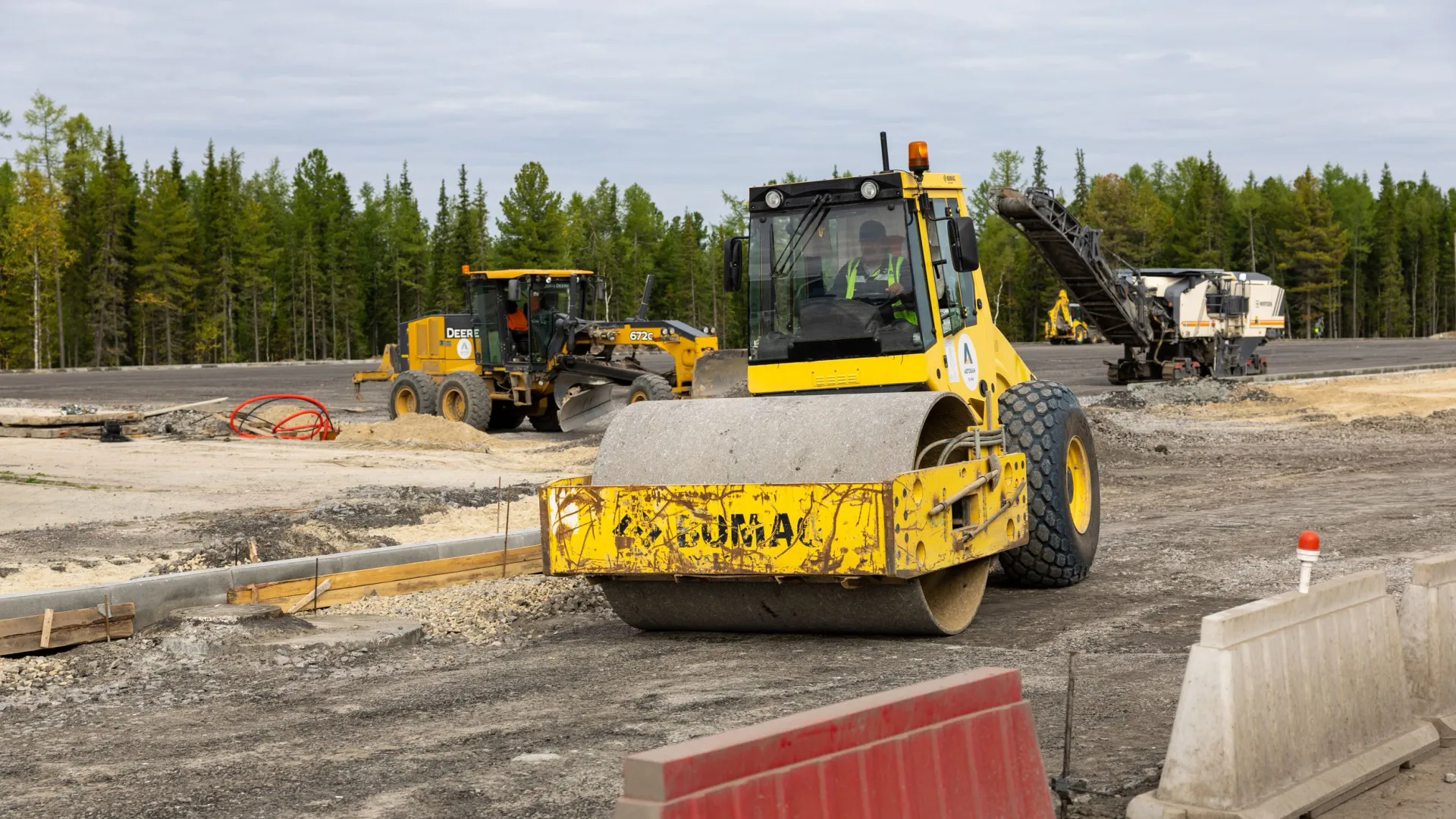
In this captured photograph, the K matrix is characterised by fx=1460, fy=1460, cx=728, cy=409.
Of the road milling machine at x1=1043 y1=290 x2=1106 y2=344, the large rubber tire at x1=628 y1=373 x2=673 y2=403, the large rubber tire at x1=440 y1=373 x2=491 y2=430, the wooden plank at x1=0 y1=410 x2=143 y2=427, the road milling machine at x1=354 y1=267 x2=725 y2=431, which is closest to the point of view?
the wooden plank at x1=0 y1=410 x2=143 y2=427

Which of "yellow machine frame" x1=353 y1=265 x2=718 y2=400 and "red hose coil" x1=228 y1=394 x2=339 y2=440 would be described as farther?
"yellow machine frame" x1=353 y1=265 x2=718 y2=400

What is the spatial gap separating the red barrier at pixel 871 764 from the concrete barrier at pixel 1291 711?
25.4 inches

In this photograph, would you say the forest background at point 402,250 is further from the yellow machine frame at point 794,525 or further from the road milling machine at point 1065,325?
the yellow machine frame at point 794,525

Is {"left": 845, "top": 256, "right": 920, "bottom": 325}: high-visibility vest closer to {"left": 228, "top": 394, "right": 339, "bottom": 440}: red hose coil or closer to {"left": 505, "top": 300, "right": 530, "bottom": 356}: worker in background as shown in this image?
{"left": 228, "top": 394, "right": 339, "bottom": 440}: red hose coil

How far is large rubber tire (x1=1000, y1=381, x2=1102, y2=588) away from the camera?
931 centimetres

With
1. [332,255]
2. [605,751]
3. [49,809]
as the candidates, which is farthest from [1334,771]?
[332,255]

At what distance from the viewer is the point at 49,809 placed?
5320 mm

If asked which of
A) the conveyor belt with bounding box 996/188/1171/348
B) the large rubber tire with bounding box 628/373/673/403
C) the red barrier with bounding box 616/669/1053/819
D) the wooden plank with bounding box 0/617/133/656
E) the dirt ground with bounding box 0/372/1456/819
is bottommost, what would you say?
the dirt ground with bounding box 0/372/1456/819

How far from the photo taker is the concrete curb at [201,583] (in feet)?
28.2

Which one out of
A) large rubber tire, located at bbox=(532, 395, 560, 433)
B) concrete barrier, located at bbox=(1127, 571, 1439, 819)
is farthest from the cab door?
concrete barrier, located at bbox=(1127, 571, 1439, 819)

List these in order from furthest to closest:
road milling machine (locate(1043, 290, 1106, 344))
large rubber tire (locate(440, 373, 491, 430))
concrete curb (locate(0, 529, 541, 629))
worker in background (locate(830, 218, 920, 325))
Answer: road milling machine (locate(1043, 290, 1106, 344)) < large rubber tire (locate(440, 373, 491, 430)) < worker in background (locate(830, 218, 920, 325)) < concrete curb (locate(0, 529, 541, 629))

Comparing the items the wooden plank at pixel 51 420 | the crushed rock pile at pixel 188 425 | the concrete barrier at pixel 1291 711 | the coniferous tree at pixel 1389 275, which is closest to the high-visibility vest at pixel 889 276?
the concrete barrier at pixel 1291 711

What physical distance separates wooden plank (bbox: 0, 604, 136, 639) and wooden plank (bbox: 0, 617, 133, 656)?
2cm

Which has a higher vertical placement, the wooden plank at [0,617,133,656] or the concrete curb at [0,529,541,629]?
the concrete curb at [0,529,541,629]
